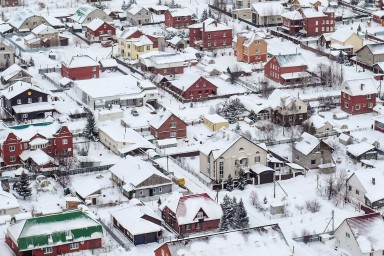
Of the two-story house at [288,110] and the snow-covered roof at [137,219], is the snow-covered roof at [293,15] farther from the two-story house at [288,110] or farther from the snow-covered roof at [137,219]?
the snow-covered roof at [137,219]

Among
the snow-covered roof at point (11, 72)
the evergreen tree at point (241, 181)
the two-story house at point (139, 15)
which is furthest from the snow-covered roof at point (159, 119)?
the two-story house at point (139, 15)

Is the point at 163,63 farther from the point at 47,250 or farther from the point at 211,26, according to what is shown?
the point at 47,250

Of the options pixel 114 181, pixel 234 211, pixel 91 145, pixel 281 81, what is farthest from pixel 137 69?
pixel 234 211

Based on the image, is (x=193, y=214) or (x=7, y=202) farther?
(x=7, y=202)

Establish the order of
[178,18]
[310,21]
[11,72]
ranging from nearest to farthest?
[11,72] < [310,21] < [178,18]

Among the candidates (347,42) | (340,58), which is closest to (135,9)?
(347,42)

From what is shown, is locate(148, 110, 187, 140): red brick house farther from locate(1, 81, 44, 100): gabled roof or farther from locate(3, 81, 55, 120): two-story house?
locate(1, 81, 44, 100): gabled roof

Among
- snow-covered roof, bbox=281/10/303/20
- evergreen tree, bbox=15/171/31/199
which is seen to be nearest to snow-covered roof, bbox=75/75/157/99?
evergreen tree, bbox=15/171/31/199
